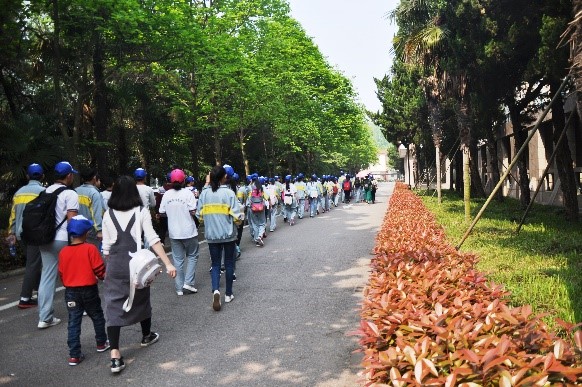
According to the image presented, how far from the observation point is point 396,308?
369 centimetres

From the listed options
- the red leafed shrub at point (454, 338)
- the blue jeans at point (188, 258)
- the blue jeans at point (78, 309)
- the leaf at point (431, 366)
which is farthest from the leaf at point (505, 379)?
the blue jeans at point (188, 258)

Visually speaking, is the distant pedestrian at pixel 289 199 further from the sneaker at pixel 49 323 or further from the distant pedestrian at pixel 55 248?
the sneaker at pixel 49 323

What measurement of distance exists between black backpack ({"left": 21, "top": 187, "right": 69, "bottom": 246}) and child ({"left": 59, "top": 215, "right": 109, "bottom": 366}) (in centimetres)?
132

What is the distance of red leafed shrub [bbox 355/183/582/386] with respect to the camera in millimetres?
2434

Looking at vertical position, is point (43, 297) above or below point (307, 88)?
below

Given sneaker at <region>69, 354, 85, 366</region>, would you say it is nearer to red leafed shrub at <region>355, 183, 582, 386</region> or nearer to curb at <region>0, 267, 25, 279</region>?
red leafed shrub at <region>355, 183, 582, 386</region>

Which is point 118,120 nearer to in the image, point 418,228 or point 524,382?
point 418,228

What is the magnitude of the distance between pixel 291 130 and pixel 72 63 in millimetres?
17039

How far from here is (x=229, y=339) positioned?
514cm

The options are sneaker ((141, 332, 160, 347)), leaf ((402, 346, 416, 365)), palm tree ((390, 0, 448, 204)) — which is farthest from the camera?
palm tree ((390, 0, 448, 204))

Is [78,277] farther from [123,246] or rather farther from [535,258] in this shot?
[535,258]

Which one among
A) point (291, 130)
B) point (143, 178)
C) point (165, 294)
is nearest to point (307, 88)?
point (291, 130)

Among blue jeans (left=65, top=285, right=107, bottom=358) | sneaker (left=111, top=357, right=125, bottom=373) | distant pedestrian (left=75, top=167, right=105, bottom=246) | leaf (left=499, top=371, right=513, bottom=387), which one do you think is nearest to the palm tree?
distant pedestrian (left=75, top=167, right=105, bottom=246)

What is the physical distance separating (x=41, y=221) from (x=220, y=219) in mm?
2224
